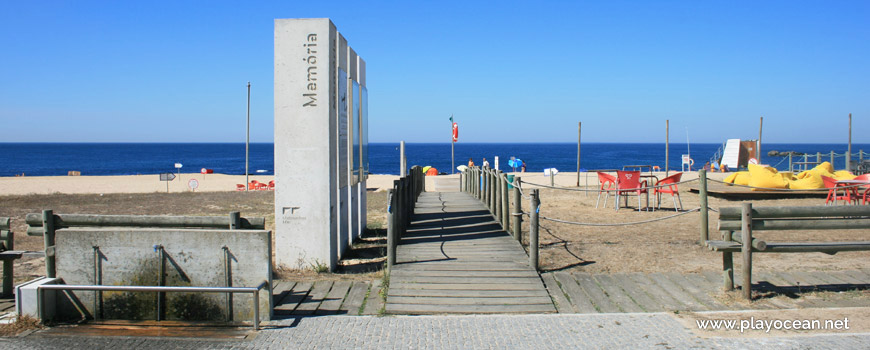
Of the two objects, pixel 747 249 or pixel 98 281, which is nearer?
pixel 98 281

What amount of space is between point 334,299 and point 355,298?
214 millimetres

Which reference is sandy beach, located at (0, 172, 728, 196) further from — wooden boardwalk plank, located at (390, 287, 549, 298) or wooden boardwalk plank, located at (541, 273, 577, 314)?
wooden boardwalk plank, located at (390, 287, 549, 298)

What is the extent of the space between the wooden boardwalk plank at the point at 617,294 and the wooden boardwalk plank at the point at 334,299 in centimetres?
276

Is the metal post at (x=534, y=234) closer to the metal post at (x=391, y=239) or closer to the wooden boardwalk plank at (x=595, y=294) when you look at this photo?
the wooden boardwalk plank at (x=595, y=294)

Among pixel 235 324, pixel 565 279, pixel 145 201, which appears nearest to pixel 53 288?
pixel 235 324

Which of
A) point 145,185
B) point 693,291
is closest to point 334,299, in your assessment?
point 693,291

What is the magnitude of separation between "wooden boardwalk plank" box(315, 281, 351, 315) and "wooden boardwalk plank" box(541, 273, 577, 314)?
2156mm

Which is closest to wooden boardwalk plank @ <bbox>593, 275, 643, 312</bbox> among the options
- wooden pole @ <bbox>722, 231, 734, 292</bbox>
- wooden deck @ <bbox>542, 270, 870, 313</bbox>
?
wooden deck @ <bbox>542, 270, 870, 313</bbox>

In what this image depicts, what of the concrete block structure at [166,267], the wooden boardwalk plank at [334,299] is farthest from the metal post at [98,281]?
the wooden boardwalk plank at [334,299]

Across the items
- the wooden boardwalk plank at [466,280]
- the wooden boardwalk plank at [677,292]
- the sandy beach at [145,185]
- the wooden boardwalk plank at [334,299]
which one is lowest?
the sandy beach at [145,185]

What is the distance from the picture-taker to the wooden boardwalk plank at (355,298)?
571 centimetres

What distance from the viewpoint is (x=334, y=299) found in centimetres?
610

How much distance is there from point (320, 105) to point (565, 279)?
12.1ft

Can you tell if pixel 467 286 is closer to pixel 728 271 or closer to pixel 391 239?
pixel 391 239
